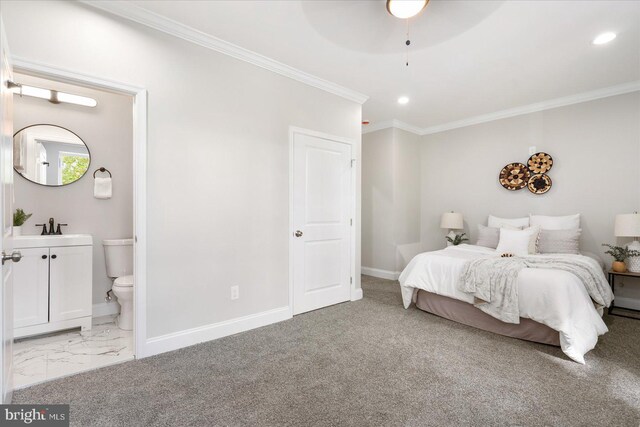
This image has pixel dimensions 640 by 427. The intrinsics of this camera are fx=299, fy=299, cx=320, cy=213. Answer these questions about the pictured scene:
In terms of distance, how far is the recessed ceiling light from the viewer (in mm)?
2584

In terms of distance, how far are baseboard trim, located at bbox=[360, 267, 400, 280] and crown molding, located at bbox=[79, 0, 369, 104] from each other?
299 centimetres

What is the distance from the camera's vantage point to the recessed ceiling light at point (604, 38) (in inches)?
102

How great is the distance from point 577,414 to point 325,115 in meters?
3.32

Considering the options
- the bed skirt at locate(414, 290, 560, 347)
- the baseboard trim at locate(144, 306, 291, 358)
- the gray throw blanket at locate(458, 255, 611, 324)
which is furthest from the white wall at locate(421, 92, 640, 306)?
the baseboard trim at locate(144, 306, 291, 358)

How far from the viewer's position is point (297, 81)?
3342 millimetres

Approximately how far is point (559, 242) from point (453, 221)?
4.67ft

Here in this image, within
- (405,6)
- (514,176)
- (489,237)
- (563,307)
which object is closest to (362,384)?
(563,307)

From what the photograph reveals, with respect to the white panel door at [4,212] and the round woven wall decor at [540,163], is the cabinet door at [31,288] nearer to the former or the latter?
the white panel door at [4,212]

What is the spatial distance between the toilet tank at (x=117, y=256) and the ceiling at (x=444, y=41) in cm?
228

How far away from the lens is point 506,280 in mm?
2705

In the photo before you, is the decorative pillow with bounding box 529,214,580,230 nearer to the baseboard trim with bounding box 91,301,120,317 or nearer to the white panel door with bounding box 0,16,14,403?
the white panel door with bounding box 0,16,14,403

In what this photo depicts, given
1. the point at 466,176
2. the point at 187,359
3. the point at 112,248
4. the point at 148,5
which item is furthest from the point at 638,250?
the point at 112,248

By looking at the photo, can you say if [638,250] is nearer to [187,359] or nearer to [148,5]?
[187,359]

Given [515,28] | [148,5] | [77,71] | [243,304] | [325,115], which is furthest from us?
[325,115]
